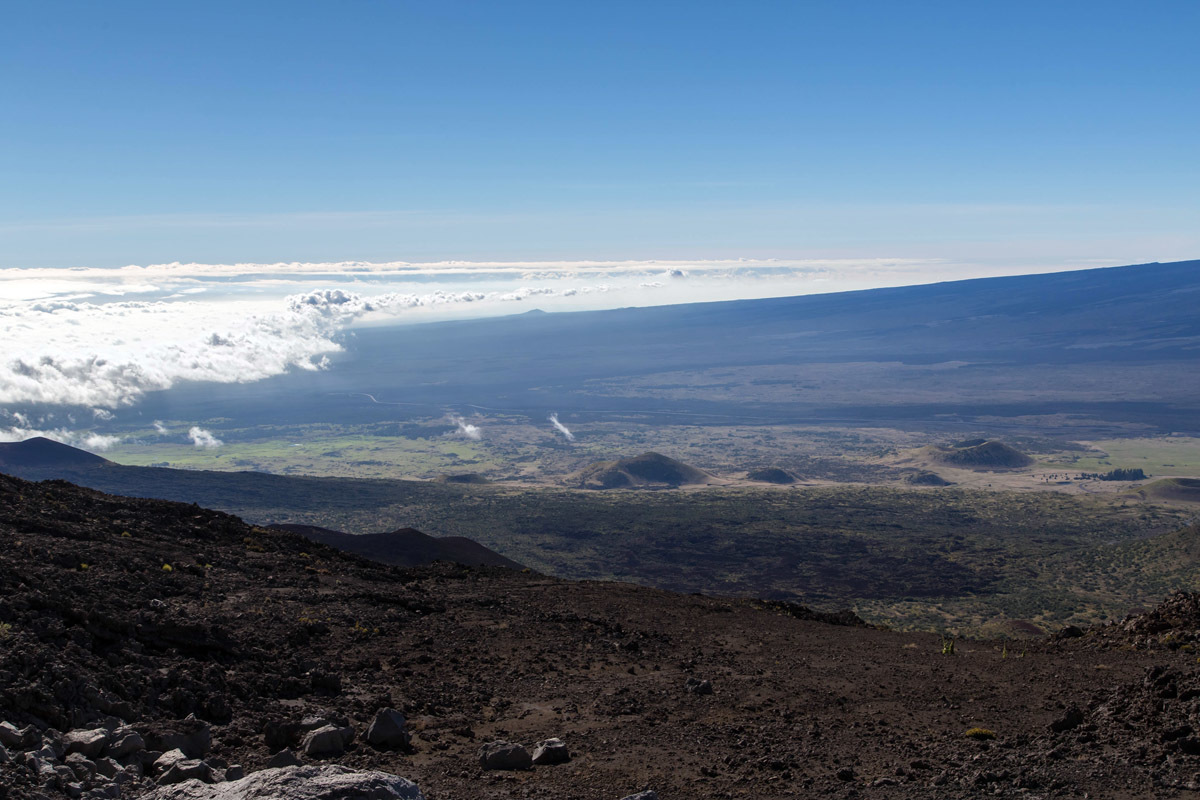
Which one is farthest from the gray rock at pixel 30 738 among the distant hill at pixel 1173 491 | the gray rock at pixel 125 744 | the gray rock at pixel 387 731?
the distant hill at pixel 1173 491

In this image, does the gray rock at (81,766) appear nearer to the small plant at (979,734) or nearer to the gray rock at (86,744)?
the gray rock at (86,744)

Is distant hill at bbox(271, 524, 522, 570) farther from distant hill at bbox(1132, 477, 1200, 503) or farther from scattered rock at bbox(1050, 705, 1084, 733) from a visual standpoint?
distant hill at bbox(1132, 477, 1200, 503)

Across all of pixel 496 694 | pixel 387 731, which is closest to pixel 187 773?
pixel 387 731

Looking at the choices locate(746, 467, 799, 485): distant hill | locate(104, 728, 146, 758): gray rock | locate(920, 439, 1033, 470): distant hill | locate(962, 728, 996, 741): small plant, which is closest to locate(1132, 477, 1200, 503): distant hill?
locate(920, 439, 1033, 470): distant hill

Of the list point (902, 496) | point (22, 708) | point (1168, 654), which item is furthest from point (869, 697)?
point (902, 496)

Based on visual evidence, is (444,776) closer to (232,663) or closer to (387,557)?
(232,663)
